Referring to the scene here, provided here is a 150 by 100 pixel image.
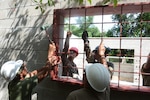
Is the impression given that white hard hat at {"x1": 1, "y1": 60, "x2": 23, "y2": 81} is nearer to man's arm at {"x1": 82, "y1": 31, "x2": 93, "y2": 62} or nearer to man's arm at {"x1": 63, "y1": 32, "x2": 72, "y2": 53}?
man's arm at {"x1": 63, "y1": 32, "x2": 72, "y2": 53}

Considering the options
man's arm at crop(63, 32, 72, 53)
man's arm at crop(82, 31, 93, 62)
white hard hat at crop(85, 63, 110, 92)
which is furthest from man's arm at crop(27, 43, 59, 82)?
white hard hat at crop(85, 63, 110, 92)

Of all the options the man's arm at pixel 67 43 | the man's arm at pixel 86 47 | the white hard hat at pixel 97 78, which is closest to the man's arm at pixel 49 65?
the man's arm at pixel 67 43

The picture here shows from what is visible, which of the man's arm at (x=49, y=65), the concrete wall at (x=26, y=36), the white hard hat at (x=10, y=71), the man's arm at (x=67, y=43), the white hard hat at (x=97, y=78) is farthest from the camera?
the concrete wall at (x=26, y=36)

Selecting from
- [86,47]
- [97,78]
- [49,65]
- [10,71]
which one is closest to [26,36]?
[49,65]

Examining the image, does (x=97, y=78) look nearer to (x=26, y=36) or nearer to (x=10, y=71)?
(x=10, y=71)

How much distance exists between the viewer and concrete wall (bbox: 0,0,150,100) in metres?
2.88

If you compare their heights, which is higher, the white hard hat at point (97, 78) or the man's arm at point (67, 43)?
the man's arm at point (67, 43)

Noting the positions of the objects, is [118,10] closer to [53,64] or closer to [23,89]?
[53,64]

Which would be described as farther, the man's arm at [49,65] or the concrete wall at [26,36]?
the concrete wall at [26,36]

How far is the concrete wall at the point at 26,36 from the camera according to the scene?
2.88 m

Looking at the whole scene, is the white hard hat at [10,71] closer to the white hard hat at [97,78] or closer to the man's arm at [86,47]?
the man's arm at [86,47]

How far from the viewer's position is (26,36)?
308 centimetres

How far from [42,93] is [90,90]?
1.41m

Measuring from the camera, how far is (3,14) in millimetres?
3338
